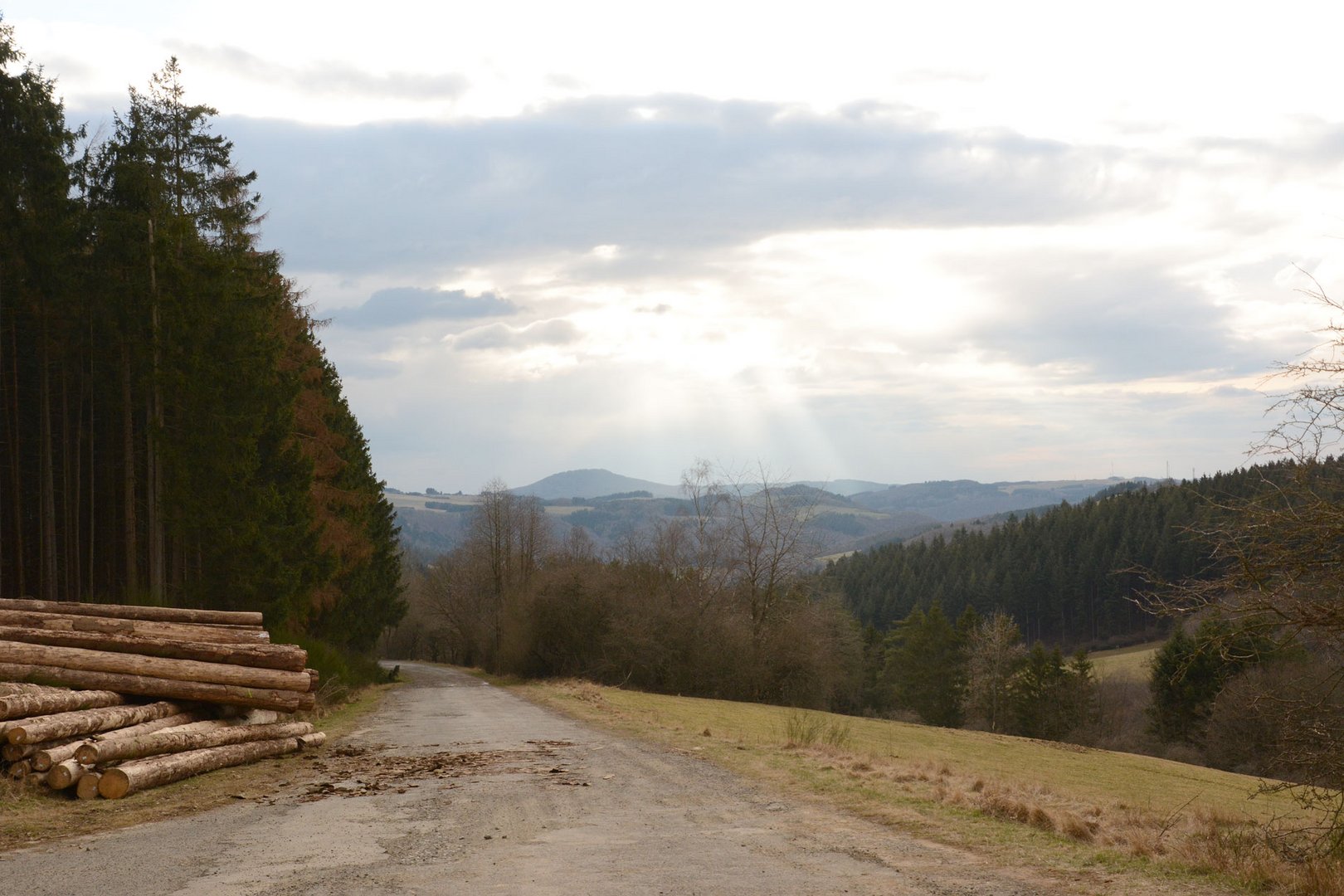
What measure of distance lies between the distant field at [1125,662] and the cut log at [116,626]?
211 ft

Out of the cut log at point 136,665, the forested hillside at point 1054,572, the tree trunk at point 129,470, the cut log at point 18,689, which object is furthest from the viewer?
the forested hillside at point 1054,572

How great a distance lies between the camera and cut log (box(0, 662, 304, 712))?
491 inches

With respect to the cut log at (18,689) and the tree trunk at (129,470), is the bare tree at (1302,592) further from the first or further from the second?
the tree trunk at (129,470)

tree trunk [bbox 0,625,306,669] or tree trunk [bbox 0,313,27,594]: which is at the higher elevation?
tree trunk [bbox 0,313,27,594]

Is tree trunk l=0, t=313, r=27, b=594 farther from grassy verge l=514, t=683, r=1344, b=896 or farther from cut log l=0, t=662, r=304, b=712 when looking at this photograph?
grassy verge l=514, t=683, r=1344, b=896

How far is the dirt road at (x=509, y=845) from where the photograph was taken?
22.4ft

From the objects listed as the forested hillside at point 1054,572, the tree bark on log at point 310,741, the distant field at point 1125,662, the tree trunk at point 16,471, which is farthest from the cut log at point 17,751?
the forested hillside at point 1054,572

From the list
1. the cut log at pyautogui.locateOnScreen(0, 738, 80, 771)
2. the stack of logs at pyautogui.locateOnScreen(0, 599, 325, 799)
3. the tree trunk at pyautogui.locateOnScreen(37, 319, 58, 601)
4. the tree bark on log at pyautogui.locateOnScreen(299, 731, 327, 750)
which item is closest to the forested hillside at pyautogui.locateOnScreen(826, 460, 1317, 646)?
the tree trunk at pyautogui.locateOnScreen(37, 319, 58, 601)

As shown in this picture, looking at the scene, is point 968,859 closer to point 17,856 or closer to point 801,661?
point 17,856

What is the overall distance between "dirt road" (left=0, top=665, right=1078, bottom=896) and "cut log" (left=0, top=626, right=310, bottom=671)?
256cm

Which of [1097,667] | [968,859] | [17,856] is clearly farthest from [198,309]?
[1097,667]

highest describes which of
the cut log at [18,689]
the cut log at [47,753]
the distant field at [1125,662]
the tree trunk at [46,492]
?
the tree trunk at [46,492]

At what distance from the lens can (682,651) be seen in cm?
4722

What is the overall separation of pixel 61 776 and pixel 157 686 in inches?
111
